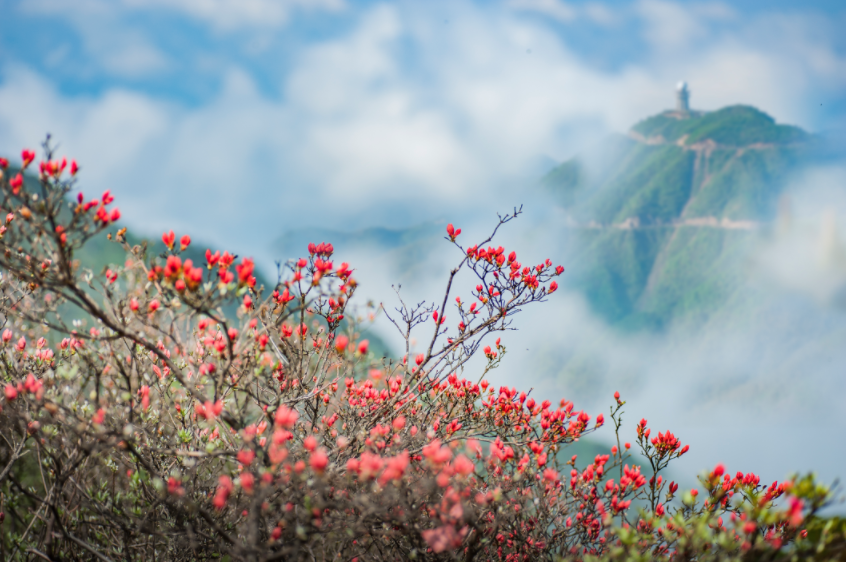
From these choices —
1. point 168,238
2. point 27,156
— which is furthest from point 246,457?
point 27,156

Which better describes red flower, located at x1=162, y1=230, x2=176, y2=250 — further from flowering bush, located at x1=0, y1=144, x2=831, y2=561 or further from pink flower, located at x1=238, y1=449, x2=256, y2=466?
pink flower, located at x1=238, y1=449, x2=256, y2=466

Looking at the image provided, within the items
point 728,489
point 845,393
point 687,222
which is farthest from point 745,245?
point 728,489

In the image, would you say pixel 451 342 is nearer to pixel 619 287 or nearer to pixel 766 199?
pixel 619 287

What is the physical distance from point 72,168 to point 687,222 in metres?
222

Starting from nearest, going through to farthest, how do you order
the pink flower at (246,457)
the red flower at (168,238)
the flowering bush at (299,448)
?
the pink flower at (246,457)
the flowering bush at (299,448)
the red flower at (168,238)

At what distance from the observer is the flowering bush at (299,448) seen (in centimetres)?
307

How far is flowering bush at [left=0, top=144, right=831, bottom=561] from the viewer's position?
3072 mm

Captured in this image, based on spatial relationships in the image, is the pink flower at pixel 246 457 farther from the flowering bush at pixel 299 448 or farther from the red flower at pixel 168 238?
the red flower at pixel 168 238

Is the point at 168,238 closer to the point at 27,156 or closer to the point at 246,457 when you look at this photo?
the point at 27,156

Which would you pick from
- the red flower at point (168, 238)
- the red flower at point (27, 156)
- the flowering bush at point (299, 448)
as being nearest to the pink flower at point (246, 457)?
the flowering bush at point (299, 448)

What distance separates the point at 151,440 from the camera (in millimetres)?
4469

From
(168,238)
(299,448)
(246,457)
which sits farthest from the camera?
(299,448)

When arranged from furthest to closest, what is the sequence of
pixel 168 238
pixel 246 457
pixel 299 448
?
pixel 299 448 < pixel 168 238 < pixel 246 457

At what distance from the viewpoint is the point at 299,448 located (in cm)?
446
